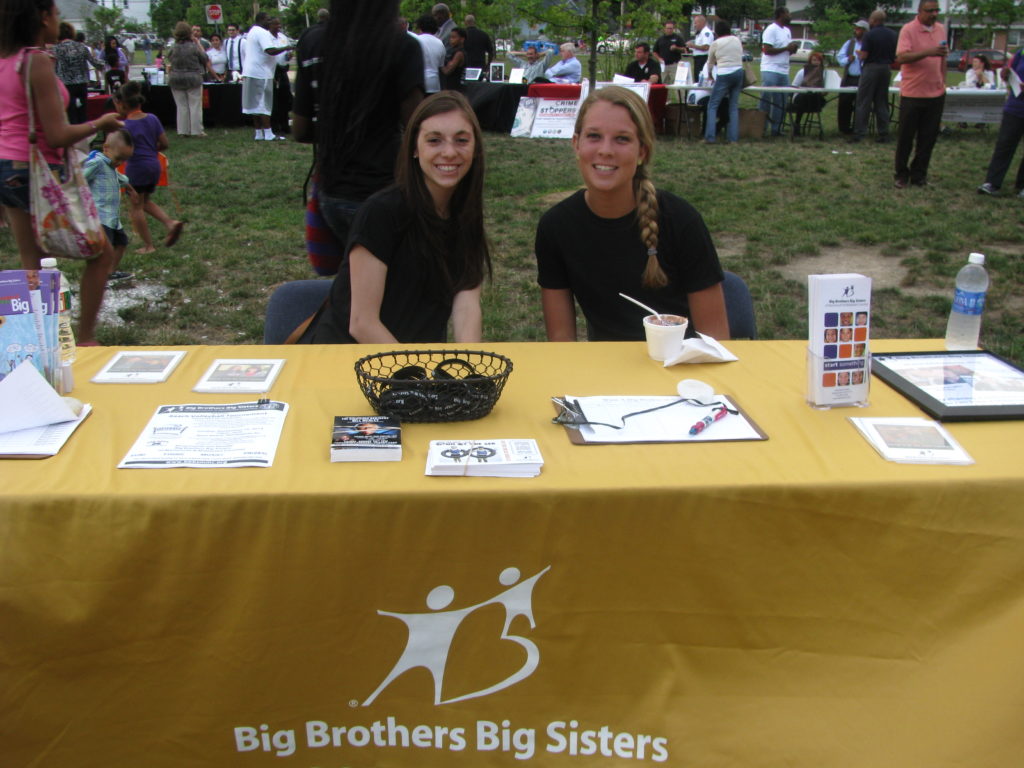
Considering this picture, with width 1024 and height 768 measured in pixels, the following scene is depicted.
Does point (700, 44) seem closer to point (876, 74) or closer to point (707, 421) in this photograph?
point (876, 74)

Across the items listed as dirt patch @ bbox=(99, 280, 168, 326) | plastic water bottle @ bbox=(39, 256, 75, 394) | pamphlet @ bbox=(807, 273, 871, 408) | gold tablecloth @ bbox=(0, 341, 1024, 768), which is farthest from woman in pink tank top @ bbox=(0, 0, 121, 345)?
pamphlet @ bbox=(807, 273, 871, 408)

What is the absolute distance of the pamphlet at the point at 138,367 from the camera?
77.4 inches

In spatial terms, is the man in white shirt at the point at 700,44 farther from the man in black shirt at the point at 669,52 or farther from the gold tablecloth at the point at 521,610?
the gold tablecloth at the point at 521,610

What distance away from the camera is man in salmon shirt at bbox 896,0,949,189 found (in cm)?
787

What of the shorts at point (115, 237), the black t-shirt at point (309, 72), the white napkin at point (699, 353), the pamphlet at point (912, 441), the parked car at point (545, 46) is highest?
the parked car at point (545, 46)

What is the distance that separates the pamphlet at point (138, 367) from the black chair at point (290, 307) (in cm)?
57

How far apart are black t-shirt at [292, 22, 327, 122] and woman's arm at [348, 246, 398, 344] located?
949 millimetres

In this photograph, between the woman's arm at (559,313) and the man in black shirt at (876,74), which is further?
the man in black shirt at (876,74)

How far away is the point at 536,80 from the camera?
13.6m

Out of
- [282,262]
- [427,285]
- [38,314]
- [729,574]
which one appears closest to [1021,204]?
[282,262]

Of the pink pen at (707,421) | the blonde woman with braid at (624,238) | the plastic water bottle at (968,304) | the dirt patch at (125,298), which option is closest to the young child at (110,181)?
the dirt patch at (125,298)

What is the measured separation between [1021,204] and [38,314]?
317 inches

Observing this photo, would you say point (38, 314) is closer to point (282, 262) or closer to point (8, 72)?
point (8, 72)

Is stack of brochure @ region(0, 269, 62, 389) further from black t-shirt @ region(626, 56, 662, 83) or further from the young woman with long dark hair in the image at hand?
black t-shirt @ region(626, 56, 662, 83)
